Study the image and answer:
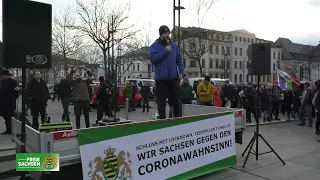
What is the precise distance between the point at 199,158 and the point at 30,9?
3.42 meters

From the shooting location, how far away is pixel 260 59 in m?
5.74

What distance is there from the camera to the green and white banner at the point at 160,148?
352 centimetres

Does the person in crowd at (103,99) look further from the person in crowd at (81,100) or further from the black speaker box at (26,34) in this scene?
the black speaker box at (26,34)

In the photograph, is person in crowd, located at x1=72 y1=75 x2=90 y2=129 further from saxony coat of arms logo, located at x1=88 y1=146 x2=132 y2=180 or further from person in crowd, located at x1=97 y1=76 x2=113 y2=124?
saxony coat of arms logo, located at x1=88 y1=146 x2=132 y2=180

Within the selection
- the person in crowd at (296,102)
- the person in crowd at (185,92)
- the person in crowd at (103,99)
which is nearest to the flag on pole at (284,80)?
the person in crowd at (296,102)

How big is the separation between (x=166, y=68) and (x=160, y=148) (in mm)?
1558

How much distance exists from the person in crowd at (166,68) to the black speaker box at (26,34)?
5.66 ft

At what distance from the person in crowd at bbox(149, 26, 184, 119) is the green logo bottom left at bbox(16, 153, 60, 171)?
229 centimetres

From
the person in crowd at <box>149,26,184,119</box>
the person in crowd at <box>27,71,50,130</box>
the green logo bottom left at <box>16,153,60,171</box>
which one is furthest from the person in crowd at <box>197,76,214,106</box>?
the green logo bottom left at <box>16,153,60,171</box>

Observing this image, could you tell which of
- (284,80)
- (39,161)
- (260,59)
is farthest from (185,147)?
(284,80)

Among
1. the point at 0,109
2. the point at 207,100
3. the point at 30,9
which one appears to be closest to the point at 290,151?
the point at 207,100

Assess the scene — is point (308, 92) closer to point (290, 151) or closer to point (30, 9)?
point (290, 151)

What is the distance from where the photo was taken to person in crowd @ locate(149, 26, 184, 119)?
4902 millimetres

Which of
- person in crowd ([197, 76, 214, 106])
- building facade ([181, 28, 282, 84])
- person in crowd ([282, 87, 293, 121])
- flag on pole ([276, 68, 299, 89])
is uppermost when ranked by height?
building facade ([181, 28, 282, 84])
